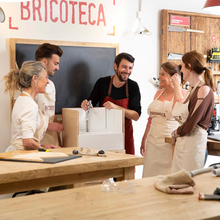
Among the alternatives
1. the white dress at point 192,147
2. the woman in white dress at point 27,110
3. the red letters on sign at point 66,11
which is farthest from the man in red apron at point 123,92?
the woman in white dress at point 27,110

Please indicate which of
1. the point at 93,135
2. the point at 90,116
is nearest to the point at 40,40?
the point at 90,116

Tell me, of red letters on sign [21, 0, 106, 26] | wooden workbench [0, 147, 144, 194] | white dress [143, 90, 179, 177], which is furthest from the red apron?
wooden workbench [0, 147, 144, 194]

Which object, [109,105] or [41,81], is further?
[109,105]

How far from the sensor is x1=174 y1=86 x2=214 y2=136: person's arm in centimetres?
253

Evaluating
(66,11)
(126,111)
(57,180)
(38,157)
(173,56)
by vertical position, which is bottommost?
(57,180)

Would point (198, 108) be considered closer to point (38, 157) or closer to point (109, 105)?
point (109, 105)

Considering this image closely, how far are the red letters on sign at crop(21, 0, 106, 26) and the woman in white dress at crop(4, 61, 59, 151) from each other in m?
0.96

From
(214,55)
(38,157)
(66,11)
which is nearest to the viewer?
(38,157)

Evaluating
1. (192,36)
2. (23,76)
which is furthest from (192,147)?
(192,36)

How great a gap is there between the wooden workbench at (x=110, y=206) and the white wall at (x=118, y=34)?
232 cm

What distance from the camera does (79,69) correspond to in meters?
3.70

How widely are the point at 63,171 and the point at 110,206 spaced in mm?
796

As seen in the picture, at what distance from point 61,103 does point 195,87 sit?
1.66 metres

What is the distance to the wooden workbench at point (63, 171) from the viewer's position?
5.81 feet
